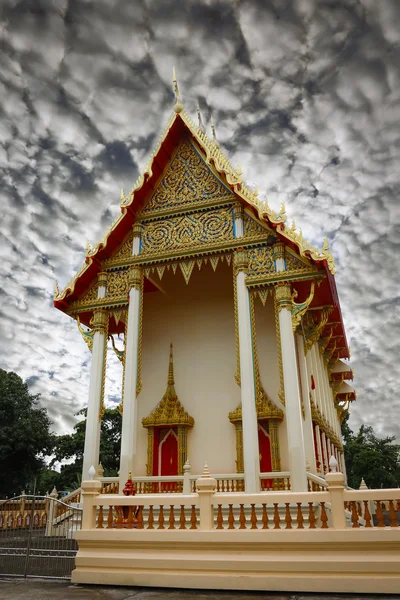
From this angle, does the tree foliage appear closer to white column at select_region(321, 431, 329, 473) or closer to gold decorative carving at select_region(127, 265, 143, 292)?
white column at select_region(321, 431, 329, 473)

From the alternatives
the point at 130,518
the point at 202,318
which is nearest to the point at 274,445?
the point at 202,318

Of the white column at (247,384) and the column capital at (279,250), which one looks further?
the column capital at (279,250)

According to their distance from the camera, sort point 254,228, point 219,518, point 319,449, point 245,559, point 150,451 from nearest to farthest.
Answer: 1. point 245,559
2. point 219,518
3. point 254,228
4. point 150,451
5. point 319,449

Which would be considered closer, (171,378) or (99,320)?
(99,320)

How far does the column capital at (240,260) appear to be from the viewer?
1070 cm

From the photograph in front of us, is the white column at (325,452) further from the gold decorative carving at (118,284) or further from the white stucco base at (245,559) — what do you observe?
the white stucco base at (245,559)

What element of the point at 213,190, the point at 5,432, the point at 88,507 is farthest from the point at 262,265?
the point at 5,432

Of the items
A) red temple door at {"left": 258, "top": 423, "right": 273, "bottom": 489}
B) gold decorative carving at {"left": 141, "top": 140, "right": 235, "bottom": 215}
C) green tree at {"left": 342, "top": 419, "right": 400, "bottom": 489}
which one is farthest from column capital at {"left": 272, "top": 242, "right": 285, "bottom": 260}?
green tree at {"left": 342, "top": 419, "right": 400, "bottom": 489}

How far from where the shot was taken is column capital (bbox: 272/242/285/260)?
34.7 ft

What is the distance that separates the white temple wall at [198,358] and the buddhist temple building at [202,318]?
28mm

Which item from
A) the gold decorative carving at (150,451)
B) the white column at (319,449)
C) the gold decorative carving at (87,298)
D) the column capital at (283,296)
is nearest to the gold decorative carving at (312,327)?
the column capital at (283,296)

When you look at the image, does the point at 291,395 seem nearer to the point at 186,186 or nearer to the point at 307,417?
the point at 307,417

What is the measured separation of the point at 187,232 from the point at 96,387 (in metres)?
4.03

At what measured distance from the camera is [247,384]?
9797mm
